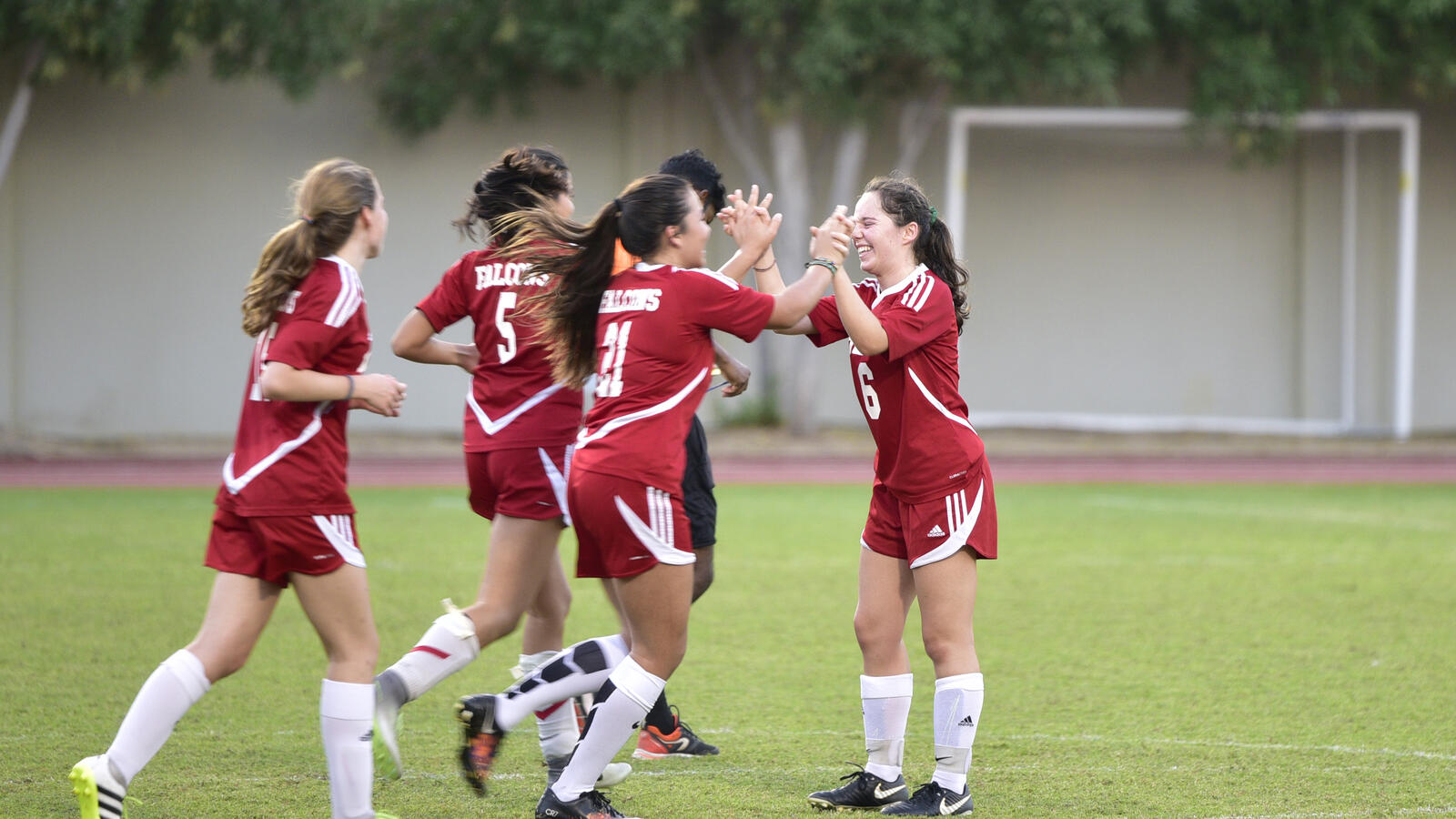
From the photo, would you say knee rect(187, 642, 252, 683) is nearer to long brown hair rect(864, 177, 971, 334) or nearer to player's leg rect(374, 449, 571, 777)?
player's leg rect(374, 449, 571, 777)

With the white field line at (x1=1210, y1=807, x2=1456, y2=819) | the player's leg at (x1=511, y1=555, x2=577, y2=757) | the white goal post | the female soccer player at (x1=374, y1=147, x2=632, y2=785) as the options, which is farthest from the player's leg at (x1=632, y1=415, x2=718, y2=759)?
the white goal post

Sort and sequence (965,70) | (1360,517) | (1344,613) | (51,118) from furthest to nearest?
(51,118), (965,70), (1360,517), (1344,613)

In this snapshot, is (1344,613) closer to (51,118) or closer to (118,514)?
(118,514)

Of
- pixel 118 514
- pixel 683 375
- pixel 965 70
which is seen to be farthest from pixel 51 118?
pixel 683 375

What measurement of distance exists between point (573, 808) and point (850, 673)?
2395 mm

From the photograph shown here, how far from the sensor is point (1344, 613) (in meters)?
7.48

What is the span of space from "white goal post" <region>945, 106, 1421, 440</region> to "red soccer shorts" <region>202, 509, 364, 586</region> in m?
→ 13.8

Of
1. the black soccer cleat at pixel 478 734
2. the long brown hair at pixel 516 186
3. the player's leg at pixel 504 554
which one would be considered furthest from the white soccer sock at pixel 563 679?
the long brown hair at pixel 516 186

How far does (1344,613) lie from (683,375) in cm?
500

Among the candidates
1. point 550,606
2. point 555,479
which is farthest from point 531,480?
point 550,606

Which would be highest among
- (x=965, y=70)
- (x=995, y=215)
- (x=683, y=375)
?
(x=965, y=70)

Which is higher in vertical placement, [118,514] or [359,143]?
[359,143]

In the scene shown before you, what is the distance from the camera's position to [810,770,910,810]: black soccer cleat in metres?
4.27

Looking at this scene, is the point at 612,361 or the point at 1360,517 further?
the point at 1360,517
